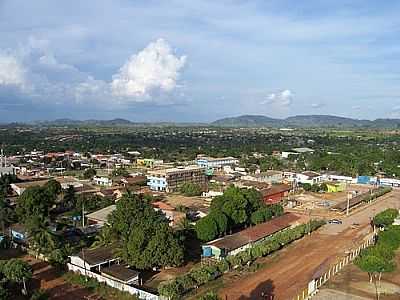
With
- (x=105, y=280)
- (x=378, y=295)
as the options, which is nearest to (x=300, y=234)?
(x=378, y=295)

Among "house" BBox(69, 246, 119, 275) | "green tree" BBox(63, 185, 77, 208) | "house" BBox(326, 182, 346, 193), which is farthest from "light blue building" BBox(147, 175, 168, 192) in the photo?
"house" BBox(69, 246, 119, 275)

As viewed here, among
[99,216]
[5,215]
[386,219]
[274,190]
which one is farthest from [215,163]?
[5,215]

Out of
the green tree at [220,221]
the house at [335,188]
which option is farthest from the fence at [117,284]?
the house at [335,188]

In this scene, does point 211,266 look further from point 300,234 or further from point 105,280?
point 300,234

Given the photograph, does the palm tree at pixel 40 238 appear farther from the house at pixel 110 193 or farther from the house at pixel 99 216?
the house at pixel 110 193

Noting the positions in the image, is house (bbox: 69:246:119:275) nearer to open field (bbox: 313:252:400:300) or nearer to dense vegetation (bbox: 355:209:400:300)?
open field (bbox: 313:252:400:300)
